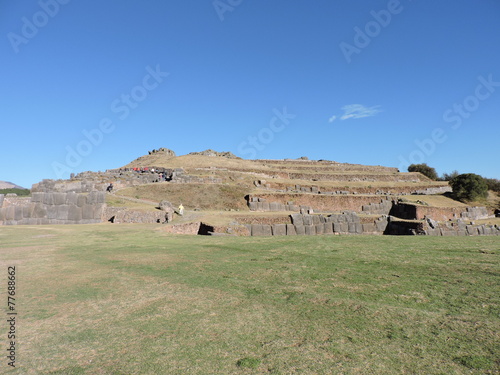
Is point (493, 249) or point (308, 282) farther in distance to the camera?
point (493, 249)

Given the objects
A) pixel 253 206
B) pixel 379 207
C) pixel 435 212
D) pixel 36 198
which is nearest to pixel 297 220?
pixel 253 206

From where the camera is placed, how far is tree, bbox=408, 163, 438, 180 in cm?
6819

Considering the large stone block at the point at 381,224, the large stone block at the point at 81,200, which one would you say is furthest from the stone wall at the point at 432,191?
the large stone block at the point at 81,200

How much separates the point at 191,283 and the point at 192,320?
1753 millimetres

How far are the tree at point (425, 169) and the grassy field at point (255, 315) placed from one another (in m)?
Answer: 70.5

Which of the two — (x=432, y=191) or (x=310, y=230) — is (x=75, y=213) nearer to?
(x=310, y=230)

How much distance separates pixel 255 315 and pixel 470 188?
4313cm

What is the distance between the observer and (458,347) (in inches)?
124

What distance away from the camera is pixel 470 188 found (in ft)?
121

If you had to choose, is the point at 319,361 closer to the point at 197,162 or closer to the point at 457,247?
the point at 457,247

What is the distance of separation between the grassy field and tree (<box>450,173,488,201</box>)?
35999mm

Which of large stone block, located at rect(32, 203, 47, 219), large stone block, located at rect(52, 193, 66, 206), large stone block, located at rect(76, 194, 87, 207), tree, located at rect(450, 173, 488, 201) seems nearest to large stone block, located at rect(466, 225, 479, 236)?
tree, located at rect(450, 173, 488, 201)

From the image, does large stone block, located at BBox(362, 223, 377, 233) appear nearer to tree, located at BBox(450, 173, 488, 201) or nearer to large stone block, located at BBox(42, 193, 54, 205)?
large stone block, located at BBox(42, 193, 54, 205)

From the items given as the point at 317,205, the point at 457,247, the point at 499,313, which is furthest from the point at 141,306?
the point at 317,205
